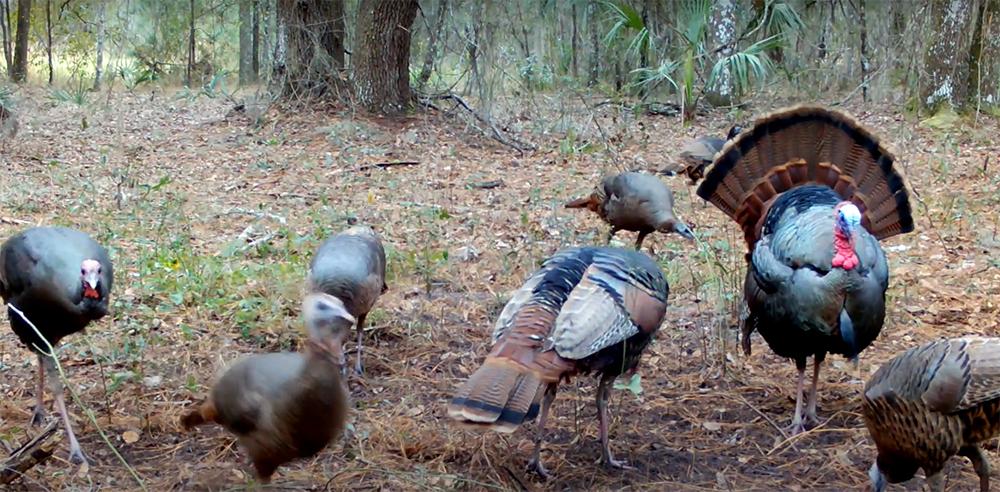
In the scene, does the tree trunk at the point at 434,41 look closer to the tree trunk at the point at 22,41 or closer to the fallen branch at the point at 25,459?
the fallen branch at the point at 25,459

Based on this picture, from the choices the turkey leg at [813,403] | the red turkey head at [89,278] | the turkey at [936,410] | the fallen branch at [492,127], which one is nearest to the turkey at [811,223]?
the turkey leg at [813,403]

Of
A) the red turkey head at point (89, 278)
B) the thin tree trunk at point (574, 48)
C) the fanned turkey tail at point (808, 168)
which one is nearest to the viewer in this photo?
the red turkey head at point (89, 278)

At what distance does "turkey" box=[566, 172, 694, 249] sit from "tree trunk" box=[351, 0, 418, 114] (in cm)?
567

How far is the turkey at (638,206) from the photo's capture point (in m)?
7.26

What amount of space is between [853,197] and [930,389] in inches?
69.5

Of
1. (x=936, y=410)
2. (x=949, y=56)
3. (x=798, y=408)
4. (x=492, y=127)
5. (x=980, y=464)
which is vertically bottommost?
(x=798, y=408)

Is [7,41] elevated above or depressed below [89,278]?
above

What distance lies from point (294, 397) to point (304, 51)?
34.8 ft

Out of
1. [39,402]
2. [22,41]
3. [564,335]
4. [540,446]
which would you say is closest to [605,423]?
[540,446]

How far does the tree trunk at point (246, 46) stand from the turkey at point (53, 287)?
18.1 m

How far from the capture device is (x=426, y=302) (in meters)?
6.29

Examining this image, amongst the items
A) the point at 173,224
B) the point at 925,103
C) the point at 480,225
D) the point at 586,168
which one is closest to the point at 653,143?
the point at 586,168

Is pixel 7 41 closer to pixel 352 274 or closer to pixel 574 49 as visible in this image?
pixel 574 49

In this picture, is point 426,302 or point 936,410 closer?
point 936,410
